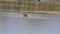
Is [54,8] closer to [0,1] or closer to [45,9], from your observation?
[45,9]

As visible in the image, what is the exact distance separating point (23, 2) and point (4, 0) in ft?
8.40

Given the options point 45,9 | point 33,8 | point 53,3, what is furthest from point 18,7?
point 53,3

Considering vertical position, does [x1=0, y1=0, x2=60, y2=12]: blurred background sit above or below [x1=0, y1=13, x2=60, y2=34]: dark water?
below

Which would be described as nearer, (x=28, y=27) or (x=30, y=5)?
(x=28, y=27)

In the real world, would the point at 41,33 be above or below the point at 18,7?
above

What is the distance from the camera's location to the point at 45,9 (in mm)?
20172

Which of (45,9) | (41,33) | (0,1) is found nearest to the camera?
(41,33)

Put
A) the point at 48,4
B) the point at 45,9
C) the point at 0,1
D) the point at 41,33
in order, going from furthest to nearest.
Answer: the point at 0,1 < the point at 48,4 < the point at 45,9 < the point at 41,33

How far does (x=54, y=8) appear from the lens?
20.9m

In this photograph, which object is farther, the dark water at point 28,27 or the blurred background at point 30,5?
the blurred background at point 30,5

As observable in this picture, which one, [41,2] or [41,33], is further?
[41,2]

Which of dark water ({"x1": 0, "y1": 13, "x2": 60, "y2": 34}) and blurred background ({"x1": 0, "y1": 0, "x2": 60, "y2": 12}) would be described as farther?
blurred background ({"x1": 0, "y1": 0, "x2": 60, "y2": 12})

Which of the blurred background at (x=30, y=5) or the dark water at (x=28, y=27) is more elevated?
the dark water at (x=28, y=27)

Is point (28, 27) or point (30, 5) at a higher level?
point (28, 27)
